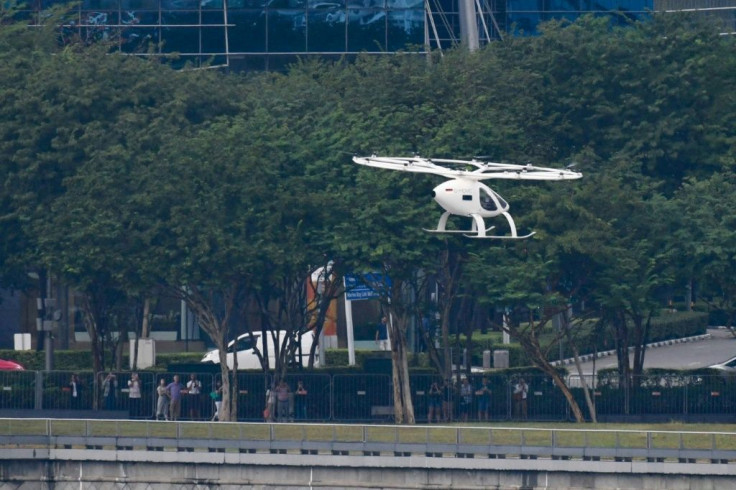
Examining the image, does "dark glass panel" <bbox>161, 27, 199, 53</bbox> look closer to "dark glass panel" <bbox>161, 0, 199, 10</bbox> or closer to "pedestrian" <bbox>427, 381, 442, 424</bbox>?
"dark glass panel" <bbox>161, 0, 199, 10</bbox>

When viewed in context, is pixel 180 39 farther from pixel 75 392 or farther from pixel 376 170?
pixel 75 392

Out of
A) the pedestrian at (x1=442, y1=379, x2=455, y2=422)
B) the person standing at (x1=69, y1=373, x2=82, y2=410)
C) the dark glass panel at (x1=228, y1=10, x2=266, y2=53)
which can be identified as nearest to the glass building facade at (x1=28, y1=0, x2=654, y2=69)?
the dark glass panel at (x1=228, y1=10, x2=266, y2=53)

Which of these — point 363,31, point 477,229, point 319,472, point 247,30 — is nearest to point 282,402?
point 319,472

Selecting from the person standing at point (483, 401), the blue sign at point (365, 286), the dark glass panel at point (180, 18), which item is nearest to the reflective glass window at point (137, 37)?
the dark glass panel at point (180, 18)

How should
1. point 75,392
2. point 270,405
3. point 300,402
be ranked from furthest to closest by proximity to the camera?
point 75,392
point 300,402
point 270,405

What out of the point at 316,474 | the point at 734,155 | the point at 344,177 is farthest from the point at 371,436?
the point at 734,155

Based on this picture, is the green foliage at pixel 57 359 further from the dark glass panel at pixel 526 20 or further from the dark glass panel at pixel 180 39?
the dark glass panel at pixel 526 20

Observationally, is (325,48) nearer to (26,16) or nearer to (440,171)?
(26,16)
